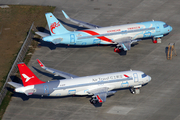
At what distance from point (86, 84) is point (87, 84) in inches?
8.0

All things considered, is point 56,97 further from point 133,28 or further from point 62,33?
point 133,28

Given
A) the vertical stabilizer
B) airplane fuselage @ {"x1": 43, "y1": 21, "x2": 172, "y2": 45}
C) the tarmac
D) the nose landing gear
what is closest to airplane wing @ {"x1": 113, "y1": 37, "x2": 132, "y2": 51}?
airplane fuselage @ {"x1": 43, "y1": 21, "x2": 172, "y2": 45}

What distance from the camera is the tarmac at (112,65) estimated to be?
70062 millimetres

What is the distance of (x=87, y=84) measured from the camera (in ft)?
233

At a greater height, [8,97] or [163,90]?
[163,90]

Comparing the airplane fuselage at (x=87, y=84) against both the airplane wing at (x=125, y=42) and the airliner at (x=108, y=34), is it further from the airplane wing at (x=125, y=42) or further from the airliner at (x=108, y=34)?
the airliner at (x=108, y=34)

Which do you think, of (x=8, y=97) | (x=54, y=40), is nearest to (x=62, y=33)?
(x=54, y=40)

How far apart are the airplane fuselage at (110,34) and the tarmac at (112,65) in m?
2.27

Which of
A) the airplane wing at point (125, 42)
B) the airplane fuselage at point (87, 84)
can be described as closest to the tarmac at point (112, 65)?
the airplane wing at point (125, 42)

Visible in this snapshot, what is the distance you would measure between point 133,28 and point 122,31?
2.87 m

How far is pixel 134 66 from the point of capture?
270 feet

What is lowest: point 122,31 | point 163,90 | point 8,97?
point 8,97

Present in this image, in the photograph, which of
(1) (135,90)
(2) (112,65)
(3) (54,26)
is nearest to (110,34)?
(2) (112,65)

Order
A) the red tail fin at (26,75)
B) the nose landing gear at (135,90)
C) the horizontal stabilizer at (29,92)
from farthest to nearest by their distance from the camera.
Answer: the nose landing gear at (135,90) < the horizontal stabilizer at (29,92) < the red tail fin at (26,75)
